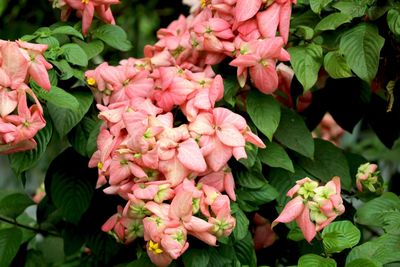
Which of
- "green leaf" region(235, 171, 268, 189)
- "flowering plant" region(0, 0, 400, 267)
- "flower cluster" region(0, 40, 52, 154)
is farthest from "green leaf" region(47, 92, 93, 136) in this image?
"green leaf" region(235, 171, 268, 189)

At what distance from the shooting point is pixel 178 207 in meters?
1.33

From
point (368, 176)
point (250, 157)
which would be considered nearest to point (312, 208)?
point (250, 157)

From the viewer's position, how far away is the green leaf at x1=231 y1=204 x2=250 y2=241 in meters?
1.42

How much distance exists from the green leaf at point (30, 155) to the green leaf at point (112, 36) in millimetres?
281

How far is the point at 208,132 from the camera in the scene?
1417 millimetres

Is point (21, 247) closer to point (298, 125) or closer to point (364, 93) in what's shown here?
point (298, 125)

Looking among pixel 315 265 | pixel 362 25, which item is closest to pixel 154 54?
pixel 362 25

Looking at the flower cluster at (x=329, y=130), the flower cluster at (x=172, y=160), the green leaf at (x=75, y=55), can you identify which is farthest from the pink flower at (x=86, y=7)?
the flower cluster at (x=329, y=130)

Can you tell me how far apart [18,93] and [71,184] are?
1.14 ft

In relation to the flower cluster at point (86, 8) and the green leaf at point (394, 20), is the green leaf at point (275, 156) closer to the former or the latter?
the green leaf at point (394, 20)

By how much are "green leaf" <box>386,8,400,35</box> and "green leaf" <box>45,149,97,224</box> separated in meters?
0.65

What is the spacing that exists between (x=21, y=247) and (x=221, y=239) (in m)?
0.68

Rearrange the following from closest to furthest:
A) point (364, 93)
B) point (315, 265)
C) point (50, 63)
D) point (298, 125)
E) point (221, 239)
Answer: point (315, 265), point (221, 239), point (50, 63), point (298, 125), point (364, 93)

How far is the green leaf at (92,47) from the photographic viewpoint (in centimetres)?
166
